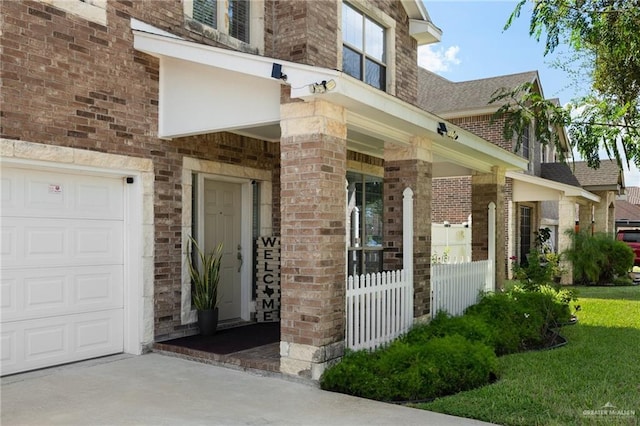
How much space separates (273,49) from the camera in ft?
28.0

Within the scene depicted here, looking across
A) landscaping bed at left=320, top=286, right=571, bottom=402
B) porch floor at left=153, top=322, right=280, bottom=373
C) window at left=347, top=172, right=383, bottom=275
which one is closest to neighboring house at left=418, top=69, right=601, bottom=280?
window at left=347, top=172, right=383, bottom=275

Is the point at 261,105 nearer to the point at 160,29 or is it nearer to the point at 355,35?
the point at 160,29

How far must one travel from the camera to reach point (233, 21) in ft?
27.1

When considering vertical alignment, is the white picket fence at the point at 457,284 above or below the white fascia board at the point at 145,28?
below

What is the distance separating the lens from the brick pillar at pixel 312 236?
5.59 meters

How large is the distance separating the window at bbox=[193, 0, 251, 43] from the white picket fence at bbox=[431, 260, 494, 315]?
4.60 m

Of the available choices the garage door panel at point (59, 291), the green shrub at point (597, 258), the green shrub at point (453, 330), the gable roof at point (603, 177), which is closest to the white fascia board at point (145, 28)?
the garage door panel at point (59, 291)

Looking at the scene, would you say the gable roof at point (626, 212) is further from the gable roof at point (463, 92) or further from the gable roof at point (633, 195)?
the gable roof at point (463, 92)

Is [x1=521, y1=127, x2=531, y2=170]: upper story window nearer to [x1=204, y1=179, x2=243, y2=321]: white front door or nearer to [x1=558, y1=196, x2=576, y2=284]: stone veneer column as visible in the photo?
[x1=558, y1=196, x2=576, y2=284]: stone veneer column

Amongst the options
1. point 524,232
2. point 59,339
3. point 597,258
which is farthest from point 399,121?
point 524,232

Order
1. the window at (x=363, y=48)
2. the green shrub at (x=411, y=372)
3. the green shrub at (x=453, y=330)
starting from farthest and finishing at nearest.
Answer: the window at (x=363, y=48)
the green shrub at (x=453, y=330)
the green shrub at (x=411, y=372)

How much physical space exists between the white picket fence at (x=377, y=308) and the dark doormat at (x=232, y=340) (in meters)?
1.29

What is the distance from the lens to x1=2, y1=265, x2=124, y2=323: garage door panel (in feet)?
18.6

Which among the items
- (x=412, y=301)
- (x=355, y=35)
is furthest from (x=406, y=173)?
(x=355, y=35)
